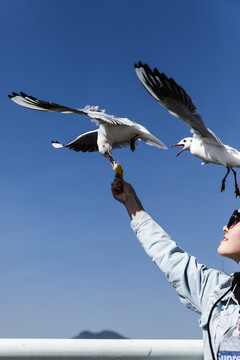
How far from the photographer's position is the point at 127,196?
126 cm

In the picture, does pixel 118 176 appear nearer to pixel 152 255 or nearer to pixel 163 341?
A: pixel 152 255

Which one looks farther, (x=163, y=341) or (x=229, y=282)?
(x=163, y=341)

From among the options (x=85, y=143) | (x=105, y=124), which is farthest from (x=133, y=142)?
(x=85, y=143)

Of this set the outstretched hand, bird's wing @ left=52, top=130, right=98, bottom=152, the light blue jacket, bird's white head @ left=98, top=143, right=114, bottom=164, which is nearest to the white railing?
the light blue jacket

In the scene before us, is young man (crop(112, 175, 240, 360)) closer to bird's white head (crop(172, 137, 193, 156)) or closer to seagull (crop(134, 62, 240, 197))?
seagull (crop(134, 62, 240, 197))

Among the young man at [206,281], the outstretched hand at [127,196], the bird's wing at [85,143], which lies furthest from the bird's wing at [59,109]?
the young man at [206,281]

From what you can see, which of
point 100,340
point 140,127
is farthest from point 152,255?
point 140,127

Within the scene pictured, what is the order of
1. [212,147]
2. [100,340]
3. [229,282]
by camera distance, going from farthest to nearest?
[212,147] → [100,340] → [229,282]

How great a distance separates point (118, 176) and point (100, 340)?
492 millimetres

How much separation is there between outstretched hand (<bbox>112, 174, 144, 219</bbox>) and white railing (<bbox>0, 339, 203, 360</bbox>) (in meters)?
0.40

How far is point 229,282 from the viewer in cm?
111

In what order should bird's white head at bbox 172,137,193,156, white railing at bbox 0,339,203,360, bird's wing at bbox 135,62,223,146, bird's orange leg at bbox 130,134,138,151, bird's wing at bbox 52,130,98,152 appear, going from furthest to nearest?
bird's white head at bbox 172,137,193,156, bird's wing at bbox 52,130,98,152, bird's orange leg at bbox 130,134,138,151, bird's wing at bbox 135,62,223,146, white railing at bbox 0,339,203,360

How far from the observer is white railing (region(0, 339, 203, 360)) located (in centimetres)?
121

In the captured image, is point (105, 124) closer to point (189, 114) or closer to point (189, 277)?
point (189, 114)
